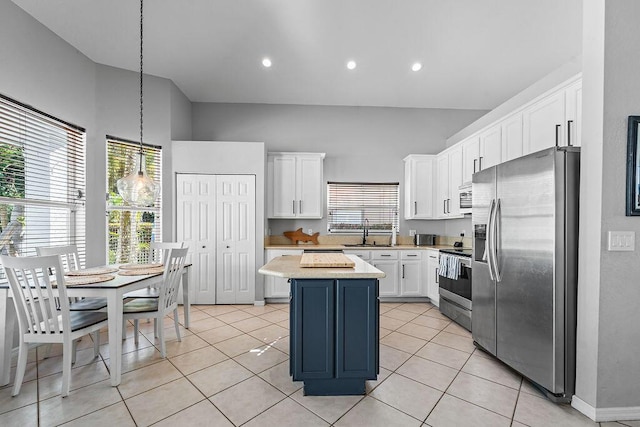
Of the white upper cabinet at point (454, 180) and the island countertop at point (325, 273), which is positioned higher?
the white upper cabinet at point (454, 180)

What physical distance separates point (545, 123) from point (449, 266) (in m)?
1.82

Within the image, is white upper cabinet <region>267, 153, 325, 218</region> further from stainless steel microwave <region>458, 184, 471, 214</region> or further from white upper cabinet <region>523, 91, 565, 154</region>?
white upper cabinet <region>523, 91, 565, 154</region>

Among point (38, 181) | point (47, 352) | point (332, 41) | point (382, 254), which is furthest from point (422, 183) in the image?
point (47, 352)

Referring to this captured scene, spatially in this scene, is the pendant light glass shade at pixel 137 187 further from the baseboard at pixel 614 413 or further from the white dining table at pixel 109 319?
the baseboard at pixel 614 413

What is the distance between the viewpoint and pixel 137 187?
2.75 metres

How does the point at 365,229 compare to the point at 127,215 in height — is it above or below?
below

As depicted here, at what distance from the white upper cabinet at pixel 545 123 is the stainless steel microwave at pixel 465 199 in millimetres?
980

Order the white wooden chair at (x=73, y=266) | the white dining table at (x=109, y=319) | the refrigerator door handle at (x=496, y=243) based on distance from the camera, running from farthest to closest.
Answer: the white wooden chair at (x=73, y=266) → the refrigerator door handle at (x=496, y=243) → the white dining table at (x=109, y=319)

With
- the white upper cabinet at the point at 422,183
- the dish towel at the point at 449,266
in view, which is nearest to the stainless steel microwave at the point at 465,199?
the dish towel at the point at 449,266

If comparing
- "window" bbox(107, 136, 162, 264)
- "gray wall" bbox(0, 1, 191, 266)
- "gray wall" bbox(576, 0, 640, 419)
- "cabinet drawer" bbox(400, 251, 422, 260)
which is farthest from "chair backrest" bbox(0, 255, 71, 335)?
"cabinet drawer" bbox(400, 251, 422, 260)

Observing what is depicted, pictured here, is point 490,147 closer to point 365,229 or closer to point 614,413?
point 365,229

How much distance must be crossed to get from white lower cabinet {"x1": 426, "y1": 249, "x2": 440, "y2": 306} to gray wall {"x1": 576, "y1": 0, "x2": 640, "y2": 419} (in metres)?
2.18

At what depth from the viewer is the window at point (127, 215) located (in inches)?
151

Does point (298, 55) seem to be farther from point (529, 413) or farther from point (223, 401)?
point (529, 413)
